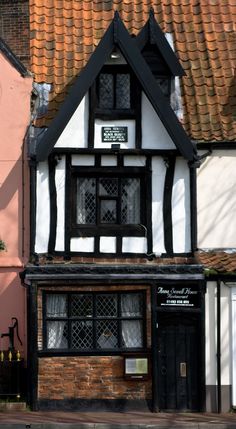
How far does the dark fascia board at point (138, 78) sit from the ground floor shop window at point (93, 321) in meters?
3.13

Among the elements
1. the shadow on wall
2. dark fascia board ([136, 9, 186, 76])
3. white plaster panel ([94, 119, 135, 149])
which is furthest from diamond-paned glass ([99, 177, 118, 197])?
dark fascia board ([136, 9, 186, 76])

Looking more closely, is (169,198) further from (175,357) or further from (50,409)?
(50,409)

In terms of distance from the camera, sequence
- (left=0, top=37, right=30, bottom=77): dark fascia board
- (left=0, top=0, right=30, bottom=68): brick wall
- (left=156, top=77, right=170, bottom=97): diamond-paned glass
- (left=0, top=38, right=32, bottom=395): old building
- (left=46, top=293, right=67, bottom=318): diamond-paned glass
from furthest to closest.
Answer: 1. (left=0, top=0, right=30, bottom=68): brick wall
2. (left=156, top=77, right=170, bottom=97): diamond-paned glass
3. (left=0, top=37, right=30, bottom=77): dark fascia board
4. (left=0, top=38, right=32, bottom=395): old building
5. (left=46, top=293, right=67, bottom=318): diamond-paned glass

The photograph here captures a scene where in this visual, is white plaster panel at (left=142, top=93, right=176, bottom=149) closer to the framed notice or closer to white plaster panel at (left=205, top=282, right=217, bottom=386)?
white plaster panel at (left=205, top=282, right=217, bottom=386)

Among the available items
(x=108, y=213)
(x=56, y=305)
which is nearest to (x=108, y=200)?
(x=108, y=213)

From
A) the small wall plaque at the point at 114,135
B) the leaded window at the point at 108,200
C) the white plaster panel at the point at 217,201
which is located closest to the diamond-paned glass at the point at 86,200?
the leaded window at the point at 108,200

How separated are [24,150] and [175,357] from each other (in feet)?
18.4

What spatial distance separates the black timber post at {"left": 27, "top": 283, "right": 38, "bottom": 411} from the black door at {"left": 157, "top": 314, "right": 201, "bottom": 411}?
261cm

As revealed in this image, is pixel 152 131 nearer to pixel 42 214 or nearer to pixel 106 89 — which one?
pixel 106 89

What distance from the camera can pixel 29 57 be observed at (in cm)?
2178

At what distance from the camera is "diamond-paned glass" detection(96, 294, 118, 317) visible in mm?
19938

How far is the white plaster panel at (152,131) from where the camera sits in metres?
20.2

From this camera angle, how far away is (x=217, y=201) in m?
20.9

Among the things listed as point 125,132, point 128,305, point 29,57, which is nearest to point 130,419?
point 128,305
